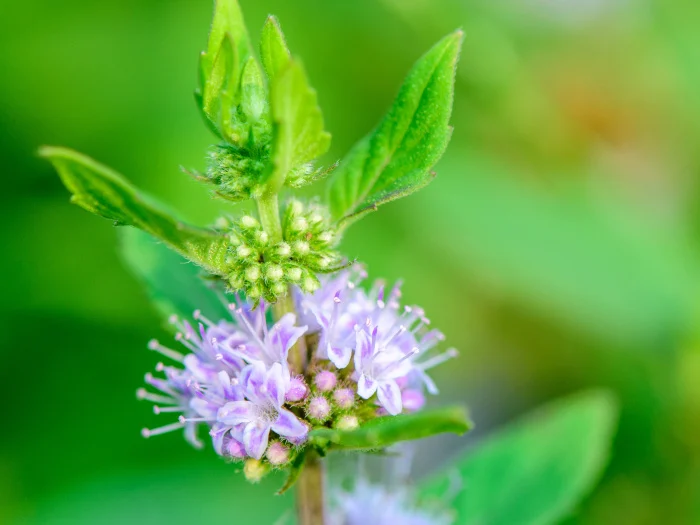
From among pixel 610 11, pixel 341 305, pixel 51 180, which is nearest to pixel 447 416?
pixel 341 305

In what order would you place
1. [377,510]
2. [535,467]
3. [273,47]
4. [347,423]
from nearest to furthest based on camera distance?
[273,47] → [347,423] → [377,510] → [535,467]

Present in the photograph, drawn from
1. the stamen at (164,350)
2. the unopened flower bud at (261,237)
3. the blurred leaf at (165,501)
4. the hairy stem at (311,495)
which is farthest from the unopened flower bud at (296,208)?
the blurred leaf at (165,501)

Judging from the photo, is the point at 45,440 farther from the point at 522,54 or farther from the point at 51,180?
the point at 522,54

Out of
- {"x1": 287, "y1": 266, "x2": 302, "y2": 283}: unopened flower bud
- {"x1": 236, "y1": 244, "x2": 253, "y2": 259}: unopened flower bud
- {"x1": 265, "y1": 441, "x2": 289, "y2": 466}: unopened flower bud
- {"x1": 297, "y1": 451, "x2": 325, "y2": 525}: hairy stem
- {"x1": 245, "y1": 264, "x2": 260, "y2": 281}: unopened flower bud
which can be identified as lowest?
{"x1": 297, "y1": 451, "x2": 325, "y2": 525}: hairy stem

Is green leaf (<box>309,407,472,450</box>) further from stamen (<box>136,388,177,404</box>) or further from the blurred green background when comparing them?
the blurred green background

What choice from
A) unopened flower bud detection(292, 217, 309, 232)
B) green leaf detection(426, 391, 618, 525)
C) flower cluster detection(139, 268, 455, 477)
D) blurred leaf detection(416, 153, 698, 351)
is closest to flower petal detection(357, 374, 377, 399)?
flower cluster detection(139, 268, 455, 477)

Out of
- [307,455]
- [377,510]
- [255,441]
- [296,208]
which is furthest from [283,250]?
[377,510]

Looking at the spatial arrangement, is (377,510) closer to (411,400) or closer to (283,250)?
(411,400)
